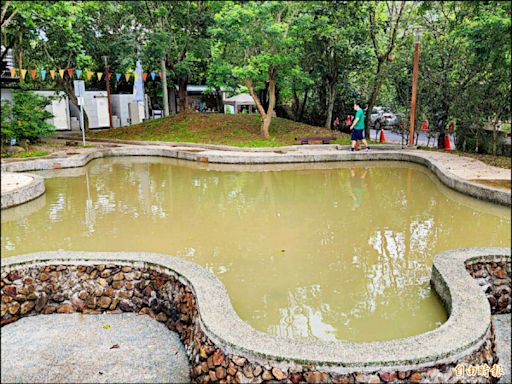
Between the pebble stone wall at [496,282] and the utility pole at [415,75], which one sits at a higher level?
the utility pole at [415,75]

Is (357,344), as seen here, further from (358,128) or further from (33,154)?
(33,154)

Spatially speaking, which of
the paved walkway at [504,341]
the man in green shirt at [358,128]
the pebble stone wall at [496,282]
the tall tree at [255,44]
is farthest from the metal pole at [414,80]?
the paved walkway at [504,341]

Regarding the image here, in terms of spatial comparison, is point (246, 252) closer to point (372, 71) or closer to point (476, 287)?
point (476, 287)

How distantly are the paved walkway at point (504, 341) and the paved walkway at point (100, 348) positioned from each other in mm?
1877

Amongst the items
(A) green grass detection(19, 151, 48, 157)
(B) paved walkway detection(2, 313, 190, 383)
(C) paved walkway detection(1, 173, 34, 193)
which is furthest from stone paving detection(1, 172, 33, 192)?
(A) green grass detection(19, 151, 48, 157)

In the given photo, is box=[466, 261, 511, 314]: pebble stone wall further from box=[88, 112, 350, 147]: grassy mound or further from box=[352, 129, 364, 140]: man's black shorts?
box=[88, 112, 350, 147]: grassy mound

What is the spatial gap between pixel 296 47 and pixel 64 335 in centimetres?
867

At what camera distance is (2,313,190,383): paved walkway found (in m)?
2.64

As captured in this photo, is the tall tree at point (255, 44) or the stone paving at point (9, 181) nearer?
the stone paving at point (9, 181)

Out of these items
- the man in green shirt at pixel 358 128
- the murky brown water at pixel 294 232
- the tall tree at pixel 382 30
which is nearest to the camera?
the murky brown water at pixel 294 232

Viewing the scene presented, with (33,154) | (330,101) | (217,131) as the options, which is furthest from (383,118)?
(33,154)

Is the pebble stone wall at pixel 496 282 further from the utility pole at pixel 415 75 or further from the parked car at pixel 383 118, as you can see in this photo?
the parked car at pixel 383 118

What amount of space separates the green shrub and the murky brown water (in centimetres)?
290

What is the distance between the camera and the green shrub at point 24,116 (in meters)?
11.0
